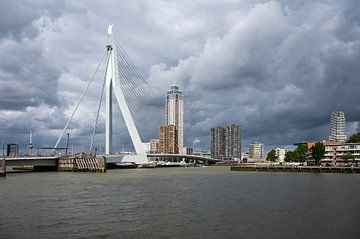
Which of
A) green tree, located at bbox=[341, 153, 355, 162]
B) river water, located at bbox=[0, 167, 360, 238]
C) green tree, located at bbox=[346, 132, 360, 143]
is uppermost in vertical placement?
green tree, located at bbox=[346, 132, 360, 143]

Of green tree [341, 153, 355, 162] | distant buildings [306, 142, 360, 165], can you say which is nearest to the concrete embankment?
green tree [341, 153, 355, 162]

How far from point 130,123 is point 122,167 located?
35.8 meters

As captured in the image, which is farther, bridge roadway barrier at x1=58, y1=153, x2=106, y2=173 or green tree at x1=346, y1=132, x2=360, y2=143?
green tree at x1=346, y1=132, x2=360, y2=143

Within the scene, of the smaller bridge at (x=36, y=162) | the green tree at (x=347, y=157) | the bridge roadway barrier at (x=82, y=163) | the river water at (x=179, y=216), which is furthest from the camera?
the green tree at (x=347, y=157)

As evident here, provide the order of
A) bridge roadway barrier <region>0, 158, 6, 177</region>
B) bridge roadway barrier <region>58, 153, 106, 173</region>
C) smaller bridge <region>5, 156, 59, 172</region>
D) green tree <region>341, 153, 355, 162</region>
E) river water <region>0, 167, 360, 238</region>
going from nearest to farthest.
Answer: river water <region>0, 167, 360, 238</region> < bridge roadway barrier <region>0, 158, 6, 177</region> < smaller bridge <region>5, 156, 59, 172</region> < bridge roadway barrier <region>58, 153, 106, 173</region> < green tree <region>341, 153, 355, 162</region>

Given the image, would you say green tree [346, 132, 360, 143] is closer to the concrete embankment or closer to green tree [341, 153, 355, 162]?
green tree [341, 153, 355, 162]

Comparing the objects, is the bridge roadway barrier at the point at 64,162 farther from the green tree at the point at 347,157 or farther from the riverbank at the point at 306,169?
the green tree at the point at 347,157

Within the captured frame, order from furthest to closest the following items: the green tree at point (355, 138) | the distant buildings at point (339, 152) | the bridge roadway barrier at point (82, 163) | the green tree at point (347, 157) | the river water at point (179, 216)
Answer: the green tree at point (355, 138)
the distant buildings at point (339, 152)
the green tree at point (347, 157)
the bridge roadway barrier at point (82, 163)
the river water at point (179, 216)

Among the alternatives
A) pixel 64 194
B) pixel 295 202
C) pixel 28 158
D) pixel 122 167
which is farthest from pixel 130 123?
pixel 295 202

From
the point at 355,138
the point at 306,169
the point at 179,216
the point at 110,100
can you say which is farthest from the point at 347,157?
the point at 179,216

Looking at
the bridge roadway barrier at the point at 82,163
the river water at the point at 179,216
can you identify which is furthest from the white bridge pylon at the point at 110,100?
the river water at the point at 179,216

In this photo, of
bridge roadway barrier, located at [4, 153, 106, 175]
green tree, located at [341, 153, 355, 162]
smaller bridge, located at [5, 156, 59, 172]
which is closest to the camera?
smaller bridge, located at [5, 156, 59, 172]

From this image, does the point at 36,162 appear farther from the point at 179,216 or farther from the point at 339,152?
the point at 339,152

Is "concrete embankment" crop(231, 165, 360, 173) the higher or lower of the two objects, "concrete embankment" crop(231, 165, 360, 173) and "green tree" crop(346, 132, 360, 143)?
the lower
